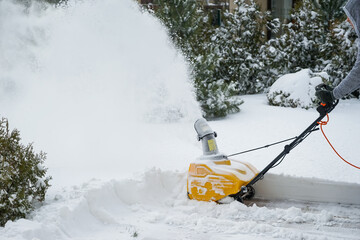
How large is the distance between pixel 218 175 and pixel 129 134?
302 centimetres

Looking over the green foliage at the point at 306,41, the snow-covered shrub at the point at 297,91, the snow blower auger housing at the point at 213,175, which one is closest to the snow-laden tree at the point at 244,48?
the green foliage at the point at 306,41

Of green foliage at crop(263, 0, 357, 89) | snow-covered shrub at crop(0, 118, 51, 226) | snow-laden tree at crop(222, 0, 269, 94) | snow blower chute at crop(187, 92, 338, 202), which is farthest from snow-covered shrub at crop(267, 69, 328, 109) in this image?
snow-covered shrub at crop(0, 118, 51, 226)

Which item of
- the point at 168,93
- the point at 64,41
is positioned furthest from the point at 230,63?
the point at 64,41

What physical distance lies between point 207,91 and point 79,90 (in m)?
2.62

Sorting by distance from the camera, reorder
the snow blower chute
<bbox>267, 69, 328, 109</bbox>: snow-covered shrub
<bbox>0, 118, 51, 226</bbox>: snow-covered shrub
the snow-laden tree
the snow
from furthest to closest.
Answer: the snow-laden tree
<bbox>267, 69, 328, 109</bbox>: snow-covered shrub
the snow blower chute
the snow
<bbox>0, 118, 51, 226</bbox>: snow-covered shrub

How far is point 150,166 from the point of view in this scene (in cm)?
538

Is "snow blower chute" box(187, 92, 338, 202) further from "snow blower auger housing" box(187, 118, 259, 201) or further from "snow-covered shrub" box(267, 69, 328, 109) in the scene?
"snow-covered shrub" box(267, 69, 328, 109)

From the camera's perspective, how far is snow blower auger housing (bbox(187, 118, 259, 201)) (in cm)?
457

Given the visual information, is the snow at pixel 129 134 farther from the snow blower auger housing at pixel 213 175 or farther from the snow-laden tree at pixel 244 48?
the snow-laden tree at pixel 244 48

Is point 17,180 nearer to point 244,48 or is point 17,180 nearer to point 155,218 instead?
point 155,218

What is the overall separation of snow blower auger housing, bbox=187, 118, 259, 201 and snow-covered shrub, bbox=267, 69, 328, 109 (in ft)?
16.9

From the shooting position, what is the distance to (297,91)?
9695 millimetres

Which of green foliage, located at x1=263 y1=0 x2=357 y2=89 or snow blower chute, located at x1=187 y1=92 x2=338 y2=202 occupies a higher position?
green foliage, located at x1=263 y1=0 x2=357 y2=89

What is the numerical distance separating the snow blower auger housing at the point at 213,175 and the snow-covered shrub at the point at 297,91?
516 centimetres
